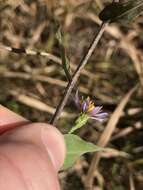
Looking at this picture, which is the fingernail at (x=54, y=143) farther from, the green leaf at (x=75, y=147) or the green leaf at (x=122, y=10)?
the green leaf at (x=122, y=10)

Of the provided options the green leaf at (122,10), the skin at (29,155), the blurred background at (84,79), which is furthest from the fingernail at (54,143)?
the blurred background at (84,79)

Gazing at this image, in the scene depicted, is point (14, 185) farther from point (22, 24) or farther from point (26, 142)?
point (22, 24)

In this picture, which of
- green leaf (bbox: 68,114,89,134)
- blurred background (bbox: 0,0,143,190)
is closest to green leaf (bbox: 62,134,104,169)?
green leaf (bbox: 68,114,89,134)

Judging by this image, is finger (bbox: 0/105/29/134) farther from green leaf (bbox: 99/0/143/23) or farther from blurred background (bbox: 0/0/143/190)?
blurred background (bbox: 0/0/143/190)

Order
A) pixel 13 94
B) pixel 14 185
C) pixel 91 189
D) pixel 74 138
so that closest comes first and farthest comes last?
pixel 14 185, pixel 74 138, pixel 91 189, pixel 13 94

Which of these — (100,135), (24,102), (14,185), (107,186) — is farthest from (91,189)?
(14,185)

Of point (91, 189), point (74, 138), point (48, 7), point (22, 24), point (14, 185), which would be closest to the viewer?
point (14, 185)

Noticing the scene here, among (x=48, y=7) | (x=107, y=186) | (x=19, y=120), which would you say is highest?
(x=19, y=120)
